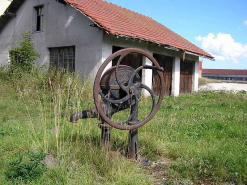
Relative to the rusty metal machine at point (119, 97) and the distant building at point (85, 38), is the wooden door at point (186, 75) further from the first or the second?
the rusty metal machine at point (119, 97)

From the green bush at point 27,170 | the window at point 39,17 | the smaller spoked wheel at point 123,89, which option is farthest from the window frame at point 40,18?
the green bush at point 27,170

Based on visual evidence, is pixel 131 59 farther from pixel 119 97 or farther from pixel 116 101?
pixel 116 101

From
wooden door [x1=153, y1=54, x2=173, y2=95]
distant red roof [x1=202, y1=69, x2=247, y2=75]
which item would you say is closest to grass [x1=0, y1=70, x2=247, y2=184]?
wooden door [x1=153, y1=54, x2=173, y2=95]

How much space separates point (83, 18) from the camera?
10.4m

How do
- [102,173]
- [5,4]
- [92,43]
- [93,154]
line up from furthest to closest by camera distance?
[5,4] → [92,43] → [93,154] → [102,173]

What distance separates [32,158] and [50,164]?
0.25 m

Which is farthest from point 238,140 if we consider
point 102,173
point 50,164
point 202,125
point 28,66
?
point 28,66

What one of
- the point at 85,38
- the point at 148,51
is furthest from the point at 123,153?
the point at 148,51

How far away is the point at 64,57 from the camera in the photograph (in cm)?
1151

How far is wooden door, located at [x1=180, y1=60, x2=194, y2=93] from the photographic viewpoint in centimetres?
1487

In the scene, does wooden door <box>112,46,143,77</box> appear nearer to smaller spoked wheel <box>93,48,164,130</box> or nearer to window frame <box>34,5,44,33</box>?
window frame <box>34,5,44,33</box>

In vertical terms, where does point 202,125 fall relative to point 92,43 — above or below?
below

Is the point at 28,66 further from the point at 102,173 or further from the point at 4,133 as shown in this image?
the point at 102,173

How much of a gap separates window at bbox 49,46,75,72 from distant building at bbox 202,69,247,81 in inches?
2036
